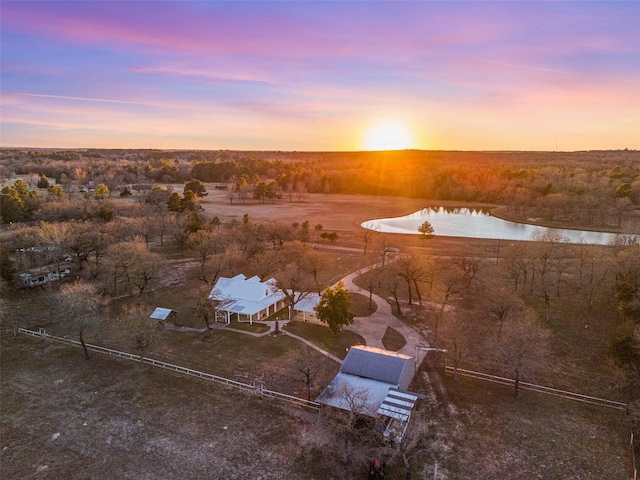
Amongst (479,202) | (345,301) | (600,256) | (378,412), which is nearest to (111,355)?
(345,301)

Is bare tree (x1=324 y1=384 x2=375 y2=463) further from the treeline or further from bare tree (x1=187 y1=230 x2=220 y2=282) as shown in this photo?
the treeline

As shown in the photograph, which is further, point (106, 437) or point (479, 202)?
point (479, 202)

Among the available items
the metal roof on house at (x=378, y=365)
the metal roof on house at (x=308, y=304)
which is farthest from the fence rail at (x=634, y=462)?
the metal roof on house at (x=308, y=304)

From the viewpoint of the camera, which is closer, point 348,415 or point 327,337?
point 348,415

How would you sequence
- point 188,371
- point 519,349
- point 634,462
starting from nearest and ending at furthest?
1. point 634,462
2. point 519,349
3. point 188,371

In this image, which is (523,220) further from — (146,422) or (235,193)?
(146,422)

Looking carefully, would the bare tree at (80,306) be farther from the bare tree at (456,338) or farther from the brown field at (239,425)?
the bare tree at (456,338)

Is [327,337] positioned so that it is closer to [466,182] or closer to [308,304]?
[308,304]

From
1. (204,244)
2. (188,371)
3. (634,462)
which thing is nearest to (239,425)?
(188,371)
